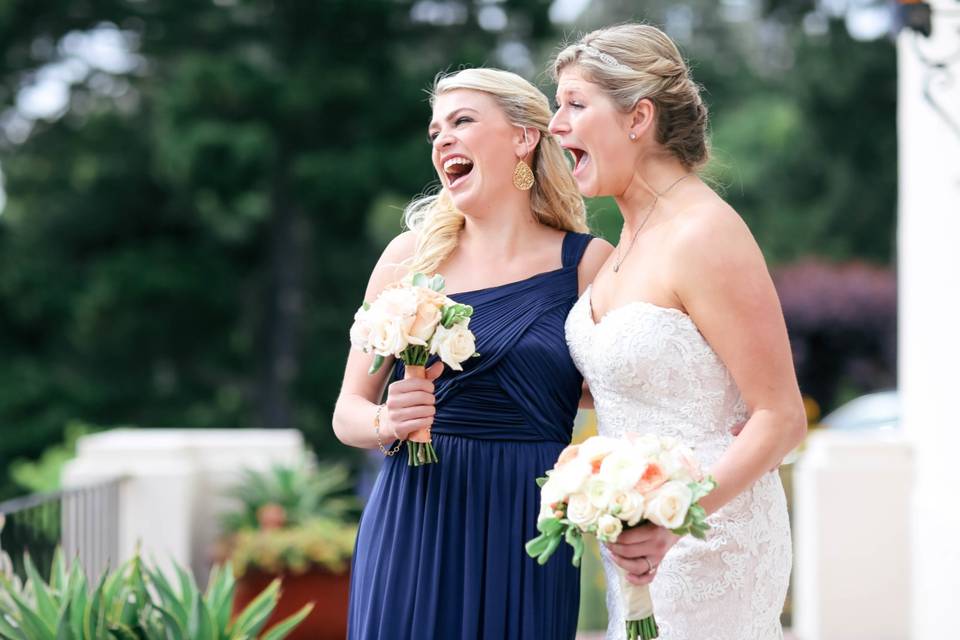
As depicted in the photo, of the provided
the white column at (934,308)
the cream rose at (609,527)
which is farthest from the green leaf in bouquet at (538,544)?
the white column at (934,308)

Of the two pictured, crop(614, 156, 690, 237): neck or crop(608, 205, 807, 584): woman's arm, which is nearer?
crop(608, 205, 807, 584): woman's arm

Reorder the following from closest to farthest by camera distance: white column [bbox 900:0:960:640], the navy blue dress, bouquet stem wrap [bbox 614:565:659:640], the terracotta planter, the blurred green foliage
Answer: bouquet stem wrap [bbox 614:565:659:640] → the navy blue dress → white column [bbox 900:0:960:640] → the terracotta planter → the blurred green foliage

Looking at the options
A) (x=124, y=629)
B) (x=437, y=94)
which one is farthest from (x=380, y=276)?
(x=124, y=629)

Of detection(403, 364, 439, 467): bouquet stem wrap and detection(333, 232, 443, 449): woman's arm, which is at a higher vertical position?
detection(333, 232, 443, 449): woman's arm

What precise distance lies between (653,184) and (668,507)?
944 mm

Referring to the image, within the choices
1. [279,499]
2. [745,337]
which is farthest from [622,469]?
[279,499]

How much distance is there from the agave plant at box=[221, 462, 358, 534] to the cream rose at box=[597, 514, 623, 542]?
19.0 ft

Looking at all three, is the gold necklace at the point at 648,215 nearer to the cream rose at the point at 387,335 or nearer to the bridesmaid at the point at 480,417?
the bridesmaid at the point at 480,417

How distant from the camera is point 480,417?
3.39 m

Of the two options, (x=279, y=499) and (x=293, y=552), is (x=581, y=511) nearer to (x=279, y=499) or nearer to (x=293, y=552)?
(x=293, y=552)

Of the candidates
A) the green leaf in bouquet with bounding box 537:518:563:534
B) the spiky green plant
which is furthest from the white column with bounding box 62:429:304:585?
the green leaf in bouquet with bounding box 537:518:563:534

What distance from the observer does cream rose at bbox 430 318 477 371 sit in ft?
10.0

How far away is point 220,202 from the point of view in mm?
19094

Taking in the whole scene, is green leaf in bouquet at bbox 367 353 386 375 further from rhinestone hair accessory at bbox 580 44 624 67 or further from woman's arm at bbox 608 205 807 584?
rhinestone hair accessory at bbox 580 44 624 67
